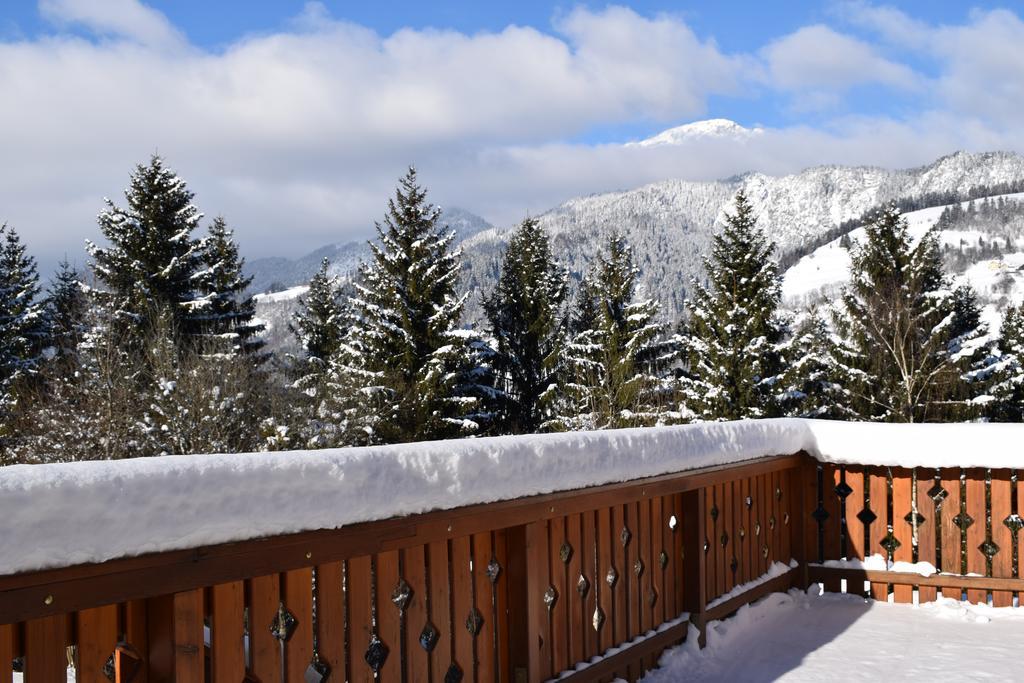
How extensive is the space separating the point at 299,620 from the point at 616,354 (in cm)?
3049

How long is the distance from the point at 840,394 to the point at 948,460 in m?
27.7

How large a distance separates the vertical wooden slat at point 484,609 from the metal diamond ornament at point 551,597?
0.32 m

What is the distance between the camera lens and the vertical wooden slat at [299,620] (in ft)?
7.94

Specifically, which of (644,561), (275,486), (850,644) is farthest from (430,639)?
(850,644)

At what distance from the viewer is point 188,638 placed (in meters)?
2.09

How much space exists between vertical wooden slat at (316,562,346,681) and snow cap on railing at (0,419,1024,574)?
203 millimetres

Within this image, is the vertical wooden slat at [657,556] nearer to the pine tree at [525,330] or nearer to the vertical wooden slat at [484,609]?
the vertical wooden slat at [484,609]

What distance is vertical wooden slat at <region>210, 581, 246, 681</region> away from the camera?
2.22 meters

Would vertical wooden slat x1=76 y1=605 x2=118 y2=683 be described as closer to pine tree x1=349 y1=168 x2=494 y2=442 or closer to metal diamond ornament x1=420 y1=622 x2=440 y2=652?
metal diamond ornament x1=420 y1=622 x2=440 y2=652

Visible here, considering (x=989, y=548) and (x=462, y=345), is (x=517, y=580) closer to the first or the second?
(x=989, y=548)

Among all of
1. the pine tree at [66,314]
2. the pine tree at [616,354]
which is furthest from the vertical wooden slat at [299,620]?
the pine tree at [616,354]

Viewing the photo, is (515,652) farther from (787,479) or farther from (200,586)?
(787,479)

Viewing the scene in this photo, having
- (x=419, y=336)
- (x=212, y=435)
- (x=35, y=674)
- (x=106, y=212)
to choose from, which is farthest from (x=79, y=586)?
(x=106, y=212)

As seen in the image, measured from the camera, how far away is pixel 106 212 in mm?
29641
